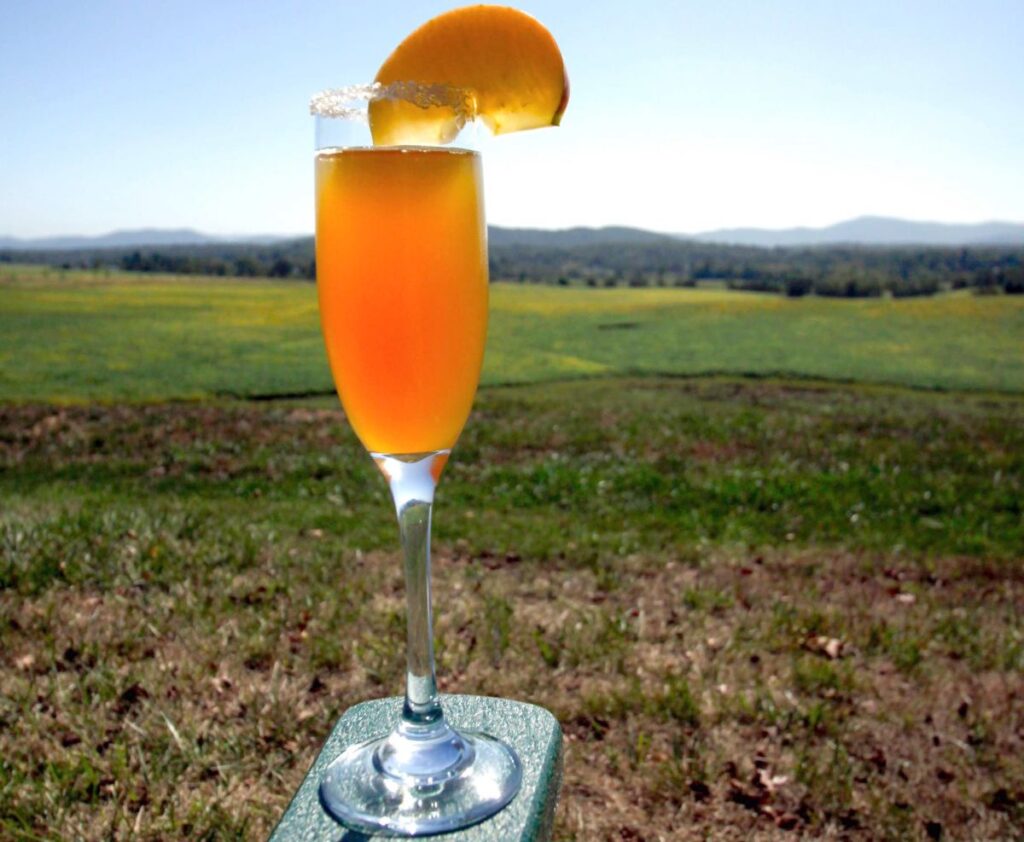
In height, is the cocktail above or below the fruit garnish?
below

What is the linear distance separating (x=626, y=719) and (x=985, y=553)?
198 inches

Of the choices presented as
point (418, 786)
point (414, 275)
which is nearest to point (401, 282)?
point (414, 275)

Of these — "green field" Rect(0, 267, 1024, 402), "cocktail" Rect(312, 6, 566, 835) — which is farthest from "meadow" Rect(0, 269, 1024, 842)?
"green field" Rect(0, 267, 1024, 402)

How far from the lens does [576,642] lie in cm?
525

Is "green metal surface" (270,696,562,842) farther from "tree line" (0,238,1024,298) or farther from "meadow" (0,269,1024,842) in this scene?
"tree line" (0,238,1024,298)

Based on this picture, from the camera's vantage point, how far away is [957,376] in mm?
32969

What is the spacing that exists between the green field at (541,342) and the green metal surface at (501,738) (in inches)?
955

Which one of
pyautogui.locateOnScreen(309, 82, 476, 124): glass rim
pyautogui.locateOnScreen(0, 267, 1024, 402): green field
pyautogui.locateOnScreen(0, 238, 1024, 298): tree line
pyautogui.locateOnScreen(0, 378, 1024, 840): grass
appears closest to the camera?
pyautogui.locateOnScreen(309, 82, 476, 124): glass rim

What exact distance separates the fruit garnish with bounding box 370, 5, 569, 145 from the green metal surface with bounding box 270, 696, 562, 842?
1.49m

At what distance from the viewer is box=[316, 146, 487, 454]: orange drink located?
200 centimetres

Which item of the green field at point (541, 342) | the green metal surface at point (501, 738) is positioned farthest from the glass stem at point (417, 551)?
the green field at point (541, 342)

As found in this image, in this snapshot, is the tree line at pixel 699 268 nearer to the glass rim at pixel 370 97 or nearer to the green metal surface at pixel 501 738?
the green metal surface at pixel 501 738

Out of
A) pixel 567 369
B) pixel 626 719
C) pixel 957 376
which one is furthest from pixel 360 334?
pixel 957 376

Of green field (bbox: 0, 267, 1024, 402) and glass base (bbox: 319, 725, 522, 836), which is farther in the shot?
green field (bbox: 0, 267, 1024, 402)
